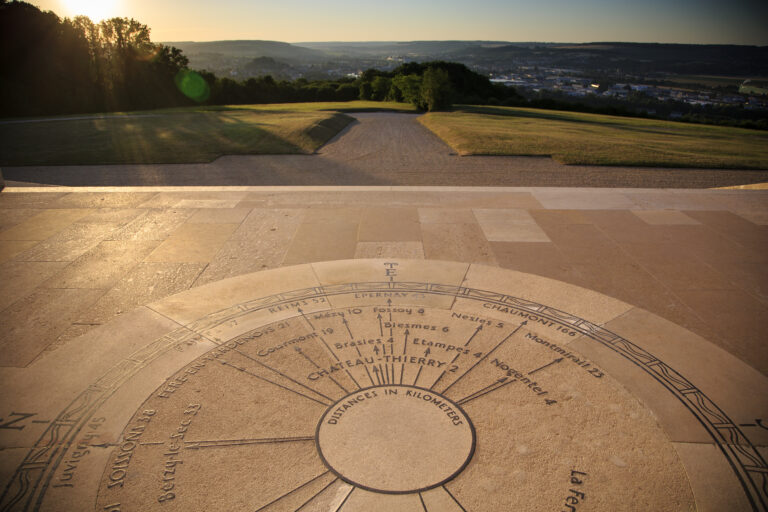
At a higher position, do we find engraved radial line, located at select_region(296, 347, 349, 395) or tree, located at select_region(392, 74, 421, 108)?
tree, located at select_region(392, 74, 421, 108)

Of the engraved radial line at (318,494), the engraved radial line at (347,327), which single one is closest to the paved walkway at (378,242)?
the engraved radial line at (347,327)

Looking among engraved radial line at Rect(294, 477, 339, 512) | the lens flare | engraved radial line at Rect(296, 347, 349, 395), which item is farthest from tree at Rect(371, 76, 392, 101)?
engraved radial line at Rect(294, 477, 339, 512)

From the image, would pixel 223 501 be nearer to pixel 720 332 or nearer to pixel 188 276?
pixel 188 276

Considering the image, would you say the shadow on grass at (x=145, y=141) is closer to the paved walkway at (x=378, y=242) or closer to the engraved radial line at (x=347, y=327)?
the paved walkway at (x=378, y=242)

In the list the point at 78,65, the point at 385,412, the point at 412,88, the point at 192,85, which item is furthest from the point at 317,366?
the point at 192,85

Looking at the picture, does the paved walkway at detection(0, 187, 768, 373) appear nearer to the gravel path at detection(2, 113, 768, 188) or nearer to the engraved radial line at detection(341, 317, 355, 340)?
the engraved radial line at detection(341, 317, 355, 340)

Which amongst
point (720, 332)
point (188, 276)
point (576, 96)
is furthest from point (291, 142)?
point (576, 96)
